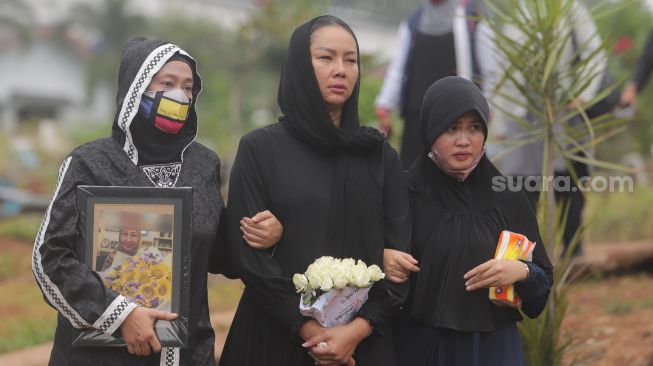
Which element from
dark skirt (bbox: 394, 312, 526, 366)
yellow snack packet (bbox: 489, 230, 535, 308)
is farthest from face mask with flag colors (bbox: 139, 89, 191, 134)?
yellow snack packet (bbox: 489, 230, 535, 308)

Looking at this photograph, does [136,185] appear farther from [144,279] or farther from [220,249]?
[220,249]

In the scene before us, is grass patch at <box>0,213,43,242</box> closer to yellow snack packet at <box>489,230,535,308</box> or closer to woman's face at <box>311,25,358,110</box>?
woman's face at <box>311,25,358,110</box>

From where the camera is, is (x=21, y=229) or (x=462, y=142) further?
(x=21, y=229)

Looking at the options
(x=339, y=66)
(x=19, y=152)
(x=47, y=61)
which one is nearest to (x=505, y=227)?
(x=339, y=66)

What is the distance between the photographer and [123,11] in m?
30.5

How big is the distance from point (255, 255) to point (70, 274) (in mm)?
609

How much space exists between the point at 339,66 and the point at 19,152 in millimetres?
13096

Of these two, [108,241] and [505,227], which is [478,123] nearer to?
[505,227]

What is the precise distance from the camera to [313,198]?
10.2ft

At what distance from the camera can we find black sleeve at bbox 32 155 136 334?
2836 millimetres

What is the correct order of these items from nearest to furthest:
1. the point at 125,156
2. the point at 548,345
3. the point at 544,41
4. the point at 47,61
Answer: the point at 125,156
the point at 548,345
the point at 544,41
the point at 47,61

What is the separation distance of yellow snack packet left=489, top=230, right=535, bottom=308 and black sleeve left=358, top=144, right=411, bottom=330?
0.32 m

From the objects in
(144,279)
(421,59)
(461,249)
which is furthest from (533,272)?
(421,59)

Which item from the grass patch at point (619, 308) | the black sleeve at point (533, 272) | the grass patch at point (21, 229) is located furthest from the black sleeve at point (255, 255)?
the grass patch at point (21, 229)
